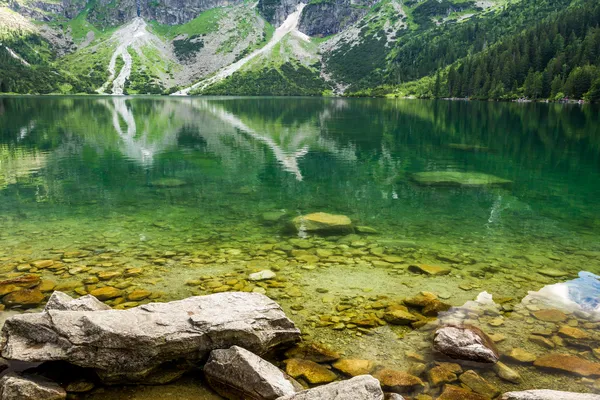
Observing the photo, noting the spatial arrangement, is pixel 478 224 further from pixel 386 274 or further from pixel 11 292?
pixel 11 292

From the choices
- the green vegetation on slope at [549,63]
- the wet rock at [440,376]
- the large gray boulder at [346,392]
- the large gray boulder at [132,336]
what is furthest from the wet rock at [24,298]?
the green vegetation on slope at [549,63]

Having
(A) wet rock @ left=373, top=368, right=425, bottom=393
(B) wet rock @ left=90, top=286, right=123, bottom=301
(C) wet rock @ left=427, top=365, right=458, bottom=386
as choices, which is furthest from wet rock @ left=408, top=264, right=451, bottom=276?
(B) wet rock @ left=90, top=286, right=123, bottom=301

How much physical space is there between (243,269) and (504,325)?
9.01m

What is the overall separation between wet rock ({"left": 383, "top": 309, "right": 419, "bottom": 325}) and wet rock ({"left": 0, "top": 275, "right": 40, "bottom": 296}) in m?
11.8

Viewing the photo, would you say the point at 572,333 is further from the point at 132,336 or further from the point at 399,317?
the point at 132,336

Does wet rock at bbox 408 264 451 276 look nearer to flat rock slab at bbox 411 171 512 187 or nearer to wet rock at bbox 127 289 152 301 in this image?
wet rock at bbox 127 289 152 301

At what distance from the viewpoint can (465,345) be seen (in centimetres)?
975

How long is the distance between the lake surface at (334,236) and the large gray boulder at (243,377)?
265cm

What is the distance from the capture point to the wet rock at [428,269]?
15.2 metres

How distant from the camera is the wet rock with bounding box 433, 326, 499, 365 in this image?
958 centimetres

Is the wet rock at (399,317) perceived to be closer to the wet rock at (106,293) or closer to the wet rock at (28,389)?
the wet rock at (28,389)

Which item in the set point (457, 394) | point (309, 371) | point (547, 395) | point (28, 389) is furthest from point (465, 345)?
point (28, 389)

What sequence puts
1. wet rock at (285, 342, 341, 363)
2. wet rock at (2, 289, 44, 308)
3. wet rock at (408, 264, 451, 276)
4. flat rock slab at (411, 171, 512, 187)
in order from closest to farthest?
wet rock at (285, 342, 341, 363), wet rock at (2, 289, 44, 308), wet rock at (408, 264, 451, 276), flat rock slab at (411, 171, 512, 187)

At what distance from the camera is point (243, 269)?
15.4 meters
